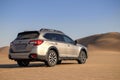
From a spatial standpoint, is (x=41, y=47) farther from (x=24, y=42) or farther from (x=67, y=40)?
(x=67, y=40)

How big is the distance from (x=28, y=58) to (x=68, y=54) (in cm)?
276

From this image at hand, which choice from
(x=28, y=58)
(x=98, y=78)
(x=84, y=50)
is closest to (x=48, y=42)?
(x=28, y=58)

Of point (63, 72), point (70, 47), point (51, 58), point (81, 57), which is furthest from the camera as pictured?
point (81, 57)

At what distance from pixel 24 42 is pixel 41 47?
81 cm

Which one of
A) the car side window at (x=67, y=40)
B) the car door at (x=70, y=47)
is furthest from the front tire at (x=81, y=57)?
the car side window at (x=67, y=40)

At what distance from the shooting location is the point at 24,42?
1270 centimetres

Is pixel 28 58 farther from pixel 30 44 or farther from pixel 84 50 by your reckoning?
pixel 84 50

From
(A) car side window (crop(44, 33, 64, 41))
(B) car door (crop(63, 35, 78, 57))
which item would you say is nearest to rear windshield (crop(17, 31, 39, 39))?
(A) car side window (crop(44, 33, 64, 41))

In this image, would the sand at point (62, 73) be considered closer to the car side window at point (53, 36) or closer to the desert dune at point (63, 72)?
the desert dune at point (63, 72)

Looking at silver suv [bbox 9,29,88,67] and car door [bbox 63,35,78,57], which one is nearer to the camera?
silver suv [bbox 9,29,88,67]

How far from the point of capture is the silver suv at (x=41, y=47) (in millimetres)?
12405

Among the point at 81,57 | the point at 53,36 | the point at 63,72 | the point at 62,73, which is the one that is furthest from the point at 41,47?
the point at 81,57

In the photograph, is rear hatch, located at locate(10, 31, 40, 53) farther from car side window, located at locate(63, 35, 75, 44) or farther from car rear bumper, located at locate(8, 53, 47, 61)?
car side window, located at locate(63, 35, 75, 44)

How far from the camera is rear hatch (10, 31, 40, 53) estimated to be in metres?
12.6
